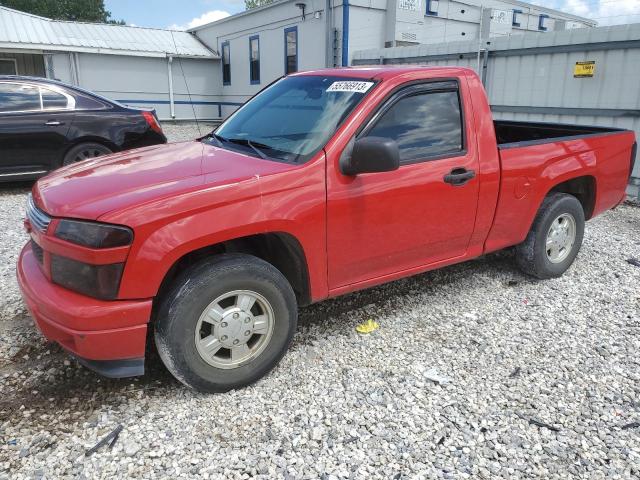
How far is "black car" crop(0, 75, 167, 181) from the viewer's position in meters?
7.11

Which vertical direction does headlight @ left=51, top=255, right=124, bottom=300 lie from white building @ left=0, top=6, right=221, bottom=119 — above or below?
below

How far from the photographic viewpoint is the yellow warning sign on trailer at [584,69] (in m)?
8.10

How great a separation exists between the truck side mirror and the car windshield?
26cm

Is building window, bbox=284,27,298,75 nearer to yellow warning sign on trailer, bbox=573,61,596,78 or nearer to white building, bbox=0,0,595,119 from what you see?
white building, bbox=0,0,595,119

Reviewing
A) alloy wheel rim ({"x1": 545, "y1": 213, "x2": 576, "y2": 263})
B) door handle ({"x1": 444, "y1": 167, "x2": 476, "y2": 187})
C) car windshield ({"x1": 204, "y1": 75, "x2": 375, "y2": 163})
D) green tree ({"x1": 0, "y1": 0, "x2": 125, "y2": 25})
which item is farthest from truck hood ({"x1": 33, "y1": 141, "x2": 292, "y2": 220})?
green tree ({"x1": 0, "y1": 0, "x2": 125, "y2": 25})

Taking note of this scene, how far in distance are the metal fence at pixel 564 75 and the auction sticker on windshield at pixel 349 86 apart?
6.18 meters

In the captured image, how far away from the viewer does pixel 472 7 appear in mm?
18078

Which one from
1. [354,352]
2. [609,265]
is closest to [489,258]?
[609,265]

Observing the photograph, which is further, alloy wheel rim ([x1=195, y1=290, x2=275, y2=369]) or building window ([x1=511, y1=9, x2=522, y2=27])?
building window ([x1=511, y1=9, x2=522, y2=27])

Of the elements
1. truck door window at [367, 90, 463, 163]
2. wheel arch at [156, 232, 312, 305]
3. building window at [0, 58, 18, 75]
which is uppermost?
building window at [0, 58, 18, 75]

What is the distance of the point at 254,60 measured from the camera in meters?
19.8

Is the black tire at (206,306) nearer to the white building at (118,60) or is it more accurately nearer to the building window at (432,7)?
the building window at (432,7)

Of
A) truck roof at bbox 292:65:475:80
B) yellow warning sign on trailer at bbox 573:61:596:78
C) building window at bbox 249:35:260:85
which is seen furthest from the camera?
building window at bbox 249:35:260:85

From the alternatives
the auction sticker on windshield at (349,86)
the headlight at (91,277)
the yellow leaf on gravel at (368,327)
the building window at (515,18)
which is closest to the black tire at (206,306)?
the headlight at (91,277)
